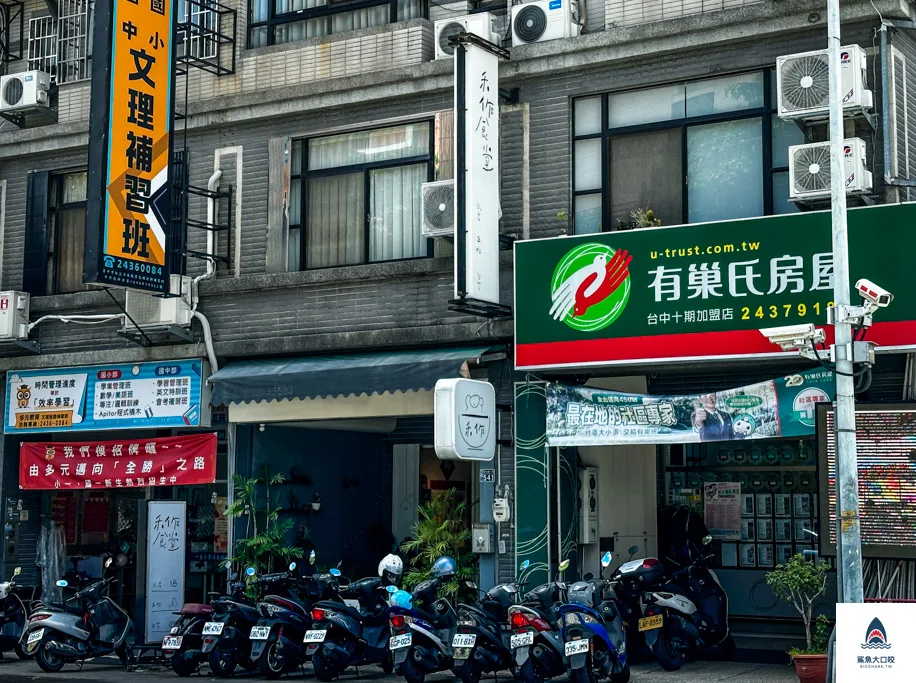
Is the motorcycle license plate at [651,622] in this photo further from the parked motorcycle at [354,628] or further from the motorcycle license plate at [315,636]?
the motorcycle license plate at [315,636]

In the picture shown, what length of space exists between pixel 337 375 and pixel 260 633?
3.57 m

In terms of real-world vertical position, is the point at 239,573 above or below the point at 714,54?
below

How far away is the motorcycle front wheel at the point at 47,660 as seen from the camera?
57.5 feet

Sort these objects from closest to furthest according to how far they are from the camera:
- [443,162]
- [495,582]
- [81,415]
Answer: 1. [495,582]
2. [443,162]
3. [81,415]

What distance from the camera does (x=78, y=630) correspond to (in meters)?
17.5

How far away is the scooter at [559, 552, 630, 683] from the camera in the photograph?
559 inches

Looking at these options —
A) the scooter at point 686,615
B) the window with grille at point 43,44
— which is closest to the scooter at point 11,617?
the window with grille at point 43,44

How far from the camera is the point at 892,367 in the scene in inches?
587

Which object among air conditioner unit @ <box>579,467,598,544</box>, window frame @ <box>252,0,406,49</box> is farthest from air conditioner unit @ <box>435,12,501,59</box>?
air conditioner unit @ <box>579,467,598,544</box>

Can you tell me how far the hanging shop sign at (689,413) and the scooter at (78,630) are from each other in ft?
21.8

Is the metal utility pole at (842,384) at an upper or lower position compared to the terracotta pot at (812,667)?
upper

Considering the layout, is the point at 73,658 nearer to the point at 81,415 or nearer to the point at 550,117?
the point at 81,415

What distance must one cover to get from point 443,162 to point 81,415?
713cm

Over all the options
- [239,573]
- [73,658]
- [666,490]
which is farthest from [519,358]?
[73,658]
